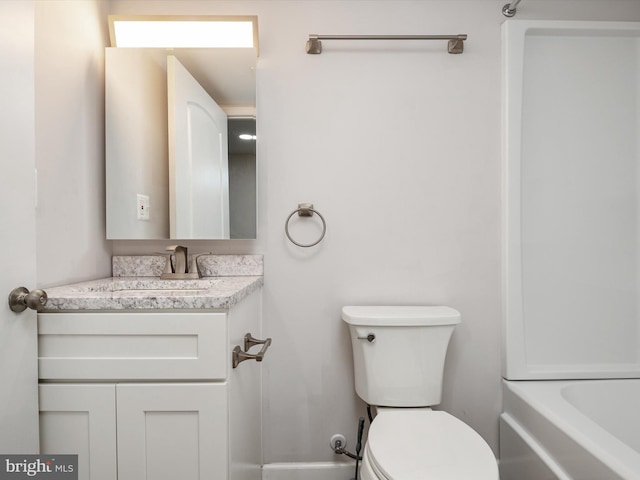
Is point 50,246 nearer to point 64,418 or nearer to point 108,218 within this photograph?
point 108,218

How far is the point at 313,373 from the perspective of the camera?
60.5 inches

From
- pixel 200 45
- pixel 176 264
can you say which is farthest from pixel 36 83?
pixel 176 264

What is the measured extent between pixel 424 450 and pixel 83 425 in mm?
898

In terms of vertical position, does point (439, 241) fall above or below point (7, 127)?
below

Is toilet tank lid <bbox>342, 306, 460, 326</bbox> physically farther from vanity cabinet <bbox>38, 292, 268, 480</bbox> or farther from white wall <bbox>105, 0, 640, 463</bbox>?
vanity cabinet <bbox>38, 292, 268, 480</bbox>

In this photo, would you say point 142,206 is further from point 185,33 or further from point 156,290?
point 185,33

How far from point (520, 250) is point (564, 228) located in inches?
8.5

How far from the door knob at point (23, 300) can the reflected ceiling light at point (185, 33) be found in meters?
1.11

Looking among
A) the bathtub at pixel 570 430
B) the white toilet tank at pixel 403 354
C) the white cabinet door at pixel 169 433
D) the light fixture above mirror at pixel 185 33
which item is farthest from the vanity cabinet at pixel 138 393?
the light fixture above mirror at pixel 185 33

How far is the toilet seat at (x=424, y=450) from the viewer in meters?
0.89

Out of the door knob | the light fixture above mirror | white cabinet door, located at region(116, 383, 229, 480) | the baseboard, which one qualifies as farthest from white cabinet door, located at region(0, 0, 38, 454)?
the baseboard

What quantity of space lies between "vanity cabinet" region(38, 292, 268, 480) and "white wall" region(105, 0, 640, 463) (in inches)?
24.2

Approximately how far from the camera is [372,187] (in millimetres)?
1534

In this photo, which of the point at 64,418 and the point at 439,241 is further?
the point at 439,241
